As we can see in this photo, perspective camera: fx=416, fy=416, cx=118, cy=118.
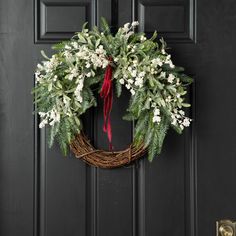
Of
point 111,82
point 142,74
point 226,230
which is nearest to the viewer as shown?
point 142,74

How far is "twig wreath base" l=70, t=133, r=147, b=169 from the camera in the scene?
1703mm

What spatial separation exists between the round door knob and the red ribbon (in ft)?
1.95

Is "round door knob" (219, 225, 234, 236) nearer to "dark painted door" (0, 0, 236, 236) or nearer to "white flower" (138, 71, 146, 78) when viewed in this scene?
"dark painted door" (0, 0, 236, 236)

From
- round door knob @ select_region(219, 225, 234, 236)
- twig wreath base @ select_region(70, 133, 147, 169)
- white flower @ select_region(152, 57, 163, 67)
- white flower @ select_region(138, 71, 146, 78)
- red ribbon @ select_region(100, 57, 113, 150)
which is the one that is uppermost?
white flower @ select_region(152, 57, 163, 67)

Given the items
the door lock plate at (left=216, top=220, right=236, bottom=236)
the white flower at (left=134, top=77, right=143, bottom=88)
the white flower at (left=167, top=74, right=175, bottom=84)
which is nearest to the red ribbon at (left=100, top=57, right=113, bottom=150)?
the white flower at (left=134, top=77, right=143, bottom=88)

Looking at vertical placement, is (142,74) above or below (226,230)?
above

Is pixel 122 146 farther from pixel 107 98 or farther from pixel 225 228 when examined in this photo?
pixel 225 228

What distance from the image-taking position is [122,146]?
180 cm

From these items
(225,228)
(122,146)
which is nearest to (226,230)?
(225,228)

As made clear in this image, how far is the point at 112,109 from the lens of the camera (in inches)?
71.1

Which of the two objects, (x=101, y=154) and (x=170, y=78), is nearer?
(x=170, y=78)

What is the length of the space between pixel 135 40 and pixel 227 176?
0.72 metres

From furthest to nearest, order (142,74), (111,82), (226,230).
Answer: (226,230) < (111,82) < (142,74)

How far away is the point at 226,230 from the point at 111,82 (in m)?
0.81
